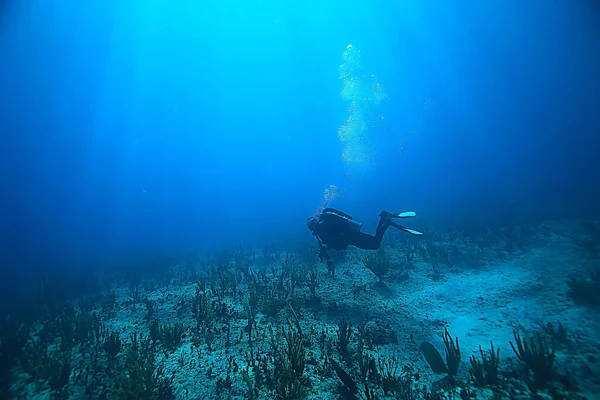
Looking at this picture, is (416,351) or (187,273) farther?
(187,273)

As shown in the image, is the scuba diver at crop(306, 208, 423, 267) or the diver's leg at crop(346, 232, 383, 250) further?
the diver's leg at crop(346, 232, 383, 250)

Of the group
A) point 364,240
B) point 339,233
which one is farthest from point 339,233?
point 364,240

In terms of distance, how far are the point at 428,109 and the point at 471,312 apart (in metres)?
95.5

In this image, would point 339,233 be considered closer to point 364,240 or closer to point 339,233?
point 339,233

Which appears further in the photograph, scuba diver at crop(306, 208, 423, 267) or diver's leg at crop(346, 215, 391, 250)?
diver's leg at crop(346, 215, 391, 250)

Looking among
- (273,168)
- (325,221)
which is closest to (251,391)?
(325,221)

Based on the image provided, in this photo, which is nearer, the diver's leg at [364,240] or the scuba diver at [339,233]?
the scuba diver at [339,233]

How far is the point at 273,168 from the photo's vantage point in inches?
4786

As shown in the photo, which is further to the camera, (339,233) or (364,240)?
(364,240)

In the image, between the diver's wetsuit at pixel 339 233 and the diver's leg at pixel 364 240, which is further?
the diver's leg at pixel 364 240

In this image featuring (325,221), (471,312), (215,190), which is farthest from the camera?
(215,190)

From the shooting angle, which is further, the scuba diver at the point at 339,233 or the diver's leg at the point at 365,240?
the diver's leg at the point at 365,240

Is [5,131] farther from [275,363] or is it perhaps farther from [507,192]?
[507,192]

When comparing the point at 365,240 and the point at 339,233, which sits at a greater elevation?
the point at 339,233
